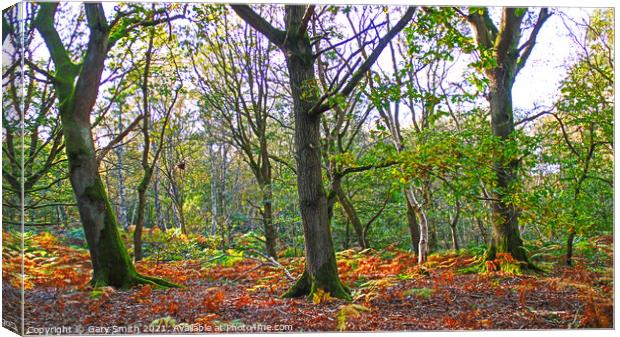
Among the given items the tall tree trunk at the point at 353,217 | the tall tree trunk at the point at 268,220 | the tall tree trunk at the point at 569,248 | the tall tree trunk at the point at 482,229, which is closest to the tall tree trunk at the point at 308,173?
the tall tree trunk at the point at 268,220

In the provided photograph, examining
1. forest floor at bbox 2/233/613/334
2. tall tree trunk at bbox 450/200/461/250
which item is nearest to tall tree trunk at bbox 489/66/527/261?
forest floor at bbox 2/233/613/334

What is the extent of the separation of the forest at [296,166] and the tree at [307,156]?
0.02 m

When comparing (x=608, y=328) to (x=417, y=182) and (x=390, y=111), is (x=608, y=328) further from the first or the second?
(x=390, y=111)

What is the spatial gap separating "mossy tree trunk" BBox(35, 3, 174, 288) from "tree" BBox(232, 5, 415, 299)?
4.79ft

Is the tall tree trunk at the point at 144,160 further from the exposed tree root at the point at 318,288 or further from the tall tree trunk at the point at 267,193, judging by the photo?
the exposed tree root at the point at 318,288

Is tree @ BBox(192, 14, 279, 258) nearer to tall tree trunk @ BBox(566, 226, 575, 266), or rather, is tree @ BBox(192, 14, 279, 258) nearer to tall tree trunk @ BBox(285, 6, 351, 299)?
tall tree trunk @ BBox(285, 6, 351, 299)

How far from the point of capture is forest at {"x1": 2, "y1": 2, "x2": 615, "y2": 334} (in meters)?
4.46

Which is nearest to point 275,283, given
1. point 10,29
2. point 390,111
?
point 390,111

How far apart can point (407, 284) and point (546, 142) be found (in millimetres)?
2069

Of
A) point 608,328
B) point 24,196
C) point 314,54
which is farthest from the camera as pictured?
point 314,54

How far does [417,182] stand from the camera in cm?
477

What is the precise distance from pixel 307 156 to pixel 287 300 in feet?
4.61

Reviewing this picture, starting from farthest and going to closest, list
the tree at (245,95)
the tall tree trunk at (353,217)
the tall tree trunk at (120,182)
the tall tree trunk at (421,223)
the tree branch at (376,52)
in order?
the tall tree trunk at (353,217) → the tall tree trunk at (421,223) → the tree at (245,95) → the tall tree trunk at (120,182) → the tree branch at (376,52)

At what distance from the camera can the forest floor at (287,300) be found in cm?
440
